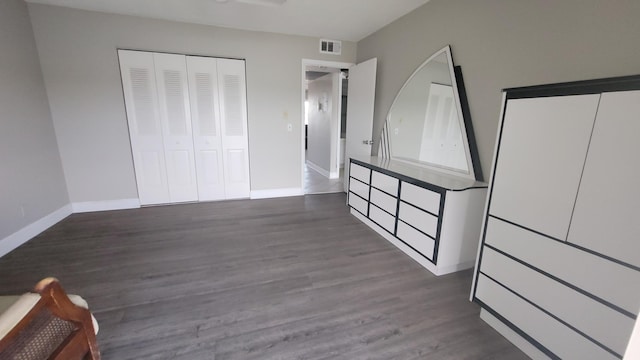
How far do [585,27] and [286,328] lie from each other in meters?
2.78

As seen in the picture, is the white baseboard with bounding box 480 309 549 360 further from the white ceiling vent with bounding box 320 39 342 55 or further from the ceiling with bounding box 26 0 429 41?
the white ceiling vent with bounding box 320 39 342 55

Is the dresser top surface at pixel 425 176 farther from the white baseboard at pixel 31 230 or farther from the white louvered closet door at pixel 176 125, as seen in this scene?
the white baseboard at pixel 31 230

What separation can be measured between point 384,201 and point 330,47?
292 centimetres

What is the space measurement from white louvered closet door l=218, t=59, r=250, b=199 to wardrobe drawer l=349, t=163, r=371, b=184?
71.5 inches

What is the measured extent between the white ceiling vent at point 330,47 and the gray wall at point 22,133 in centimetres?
378

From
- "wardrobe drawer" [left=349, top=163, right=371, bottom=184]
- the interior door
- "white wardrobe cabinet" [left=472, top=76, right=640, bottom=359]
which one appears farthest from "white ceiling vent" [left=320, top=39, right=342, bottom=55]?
"white wardrobe cabinet" [left=472, top=76, right=640, bottom=359]

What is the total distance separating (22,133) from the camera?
9.67 feet

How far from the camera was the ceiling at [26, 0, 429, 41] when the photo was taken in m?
3.10

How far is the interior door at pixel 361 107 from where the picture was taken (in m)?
4.10

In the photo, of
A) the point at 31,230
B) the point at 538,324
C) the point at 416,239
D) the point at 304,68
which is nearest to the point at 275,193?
the point at 304,68

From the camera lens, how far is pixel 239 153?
438cm

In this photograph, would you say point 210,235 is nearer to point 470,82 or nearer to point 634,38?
point 470,82

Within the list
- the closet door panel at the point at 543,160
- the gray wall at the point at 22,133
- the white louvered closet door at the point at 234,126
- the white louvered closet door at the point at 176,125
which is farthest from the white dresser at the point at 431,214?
the gray wall at the point at 22,133

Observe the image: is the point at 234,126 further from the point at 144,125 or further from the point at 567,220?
the point at 567,220
